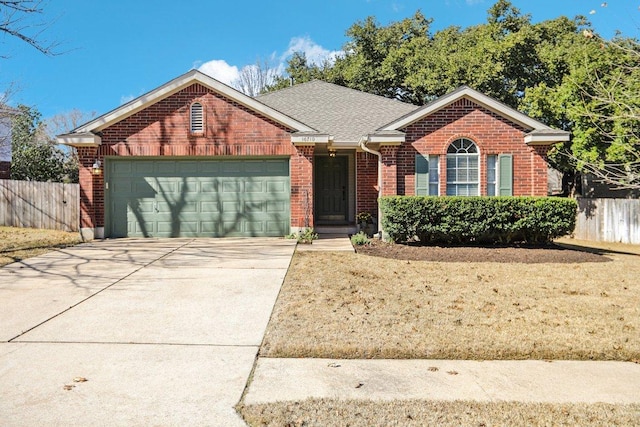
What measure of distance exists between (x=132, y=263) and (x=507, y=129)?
34.8 feet

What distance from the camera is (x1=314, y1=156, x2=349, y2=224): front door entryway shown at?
15531 millimetres

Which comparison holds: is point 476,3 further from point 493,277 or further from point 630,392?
point 630,392

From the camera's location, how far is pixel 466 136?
13.0 meters

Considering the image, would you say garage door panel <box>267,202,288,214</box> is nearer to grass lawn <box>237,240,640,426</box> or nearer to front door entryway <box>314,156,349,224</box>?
front door entryway <box>314,156,349,224</box>

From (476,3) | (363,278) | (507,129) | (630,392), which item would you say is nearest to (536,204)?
(507,129)

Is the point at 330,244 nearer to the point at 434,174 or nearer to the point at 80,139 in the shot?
the point at 434,174

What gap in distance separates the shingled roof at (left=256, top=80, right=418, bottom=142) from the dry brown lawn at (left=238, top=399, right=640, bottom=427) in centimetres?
1117

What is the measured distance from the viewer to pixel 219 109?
42.6 feet

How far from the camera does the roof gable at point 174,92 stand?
500 inches

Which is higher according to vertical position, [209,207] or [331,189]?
[331,189]

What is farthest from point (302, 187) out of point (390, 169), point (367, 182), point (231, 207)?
point (390, 169)

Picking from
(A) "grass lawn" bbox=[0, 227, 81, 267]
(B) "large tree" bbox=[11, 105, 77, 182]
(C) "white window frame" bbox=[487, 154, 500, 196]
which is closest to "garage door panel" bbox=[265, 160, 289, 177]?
(A) "grass lawn" bbox=[0, 227, 81, 267]

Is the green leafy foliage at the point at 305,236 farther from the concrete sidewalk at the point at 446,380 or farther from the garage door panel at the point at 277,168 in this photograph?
the concrete sidewalk at the point at 446,380

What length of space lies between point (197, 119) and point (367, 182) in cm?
547
